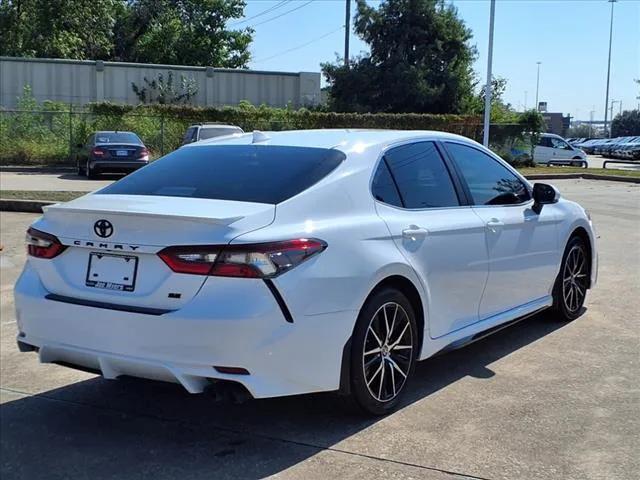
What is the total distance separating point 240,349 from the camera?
3.51 metres

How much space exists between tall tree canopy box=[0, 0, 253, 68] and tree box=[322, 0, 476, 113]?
16.6 meters

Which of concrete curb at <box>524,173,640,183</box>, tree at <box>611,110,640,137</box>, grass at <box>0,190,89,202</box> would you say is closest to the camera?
grass at <box>0,190,89,202</box>

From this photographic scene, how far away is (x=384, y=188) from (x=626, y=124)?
108m

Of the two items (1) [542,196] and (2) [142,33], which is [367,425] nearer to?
(1) [542,196]

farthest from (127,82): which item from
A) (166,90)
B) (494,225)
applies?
(494,225)

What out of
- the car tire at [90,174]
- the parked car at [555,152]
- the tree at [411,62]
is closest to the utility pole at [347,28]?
the tree at [411,62]

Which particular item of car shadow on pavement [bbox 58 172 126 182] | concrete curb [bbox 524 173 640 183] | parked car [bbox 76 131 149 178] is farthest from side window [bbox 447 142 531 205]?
concrete curb [bbox 524 173 640 183]

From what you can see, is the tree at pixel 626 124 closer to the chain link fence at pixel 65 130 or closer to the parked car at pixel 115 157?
the chain link fence at pixel 65 130

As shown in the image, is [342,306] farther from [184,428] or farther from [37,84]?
[37,84]

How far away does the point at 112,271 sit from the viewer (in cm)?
378

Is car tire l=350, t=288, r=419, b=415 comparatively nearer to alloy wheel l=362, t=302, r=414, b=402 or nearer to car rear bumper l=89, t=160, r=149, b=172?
alloy wheel l=362, t=302, r=414, b=402

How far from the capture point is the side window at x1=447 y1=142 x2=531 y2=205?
17.2 ft

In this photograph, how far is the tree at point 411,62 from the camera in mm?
38719

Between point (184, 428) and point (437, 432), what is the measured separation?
4.63 feet
